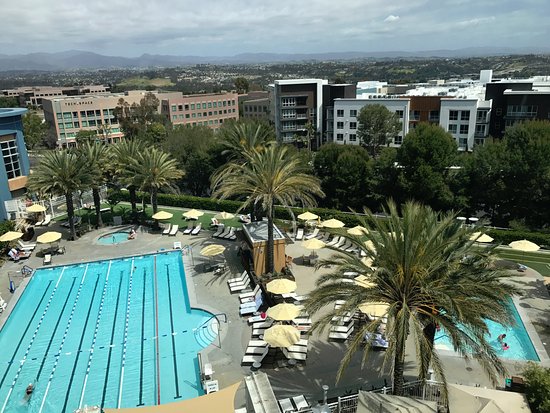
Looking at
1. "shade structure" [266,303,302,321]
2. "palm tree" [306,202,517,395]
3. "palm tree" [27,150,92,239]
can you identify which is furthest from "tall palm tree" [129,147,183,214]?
"palm tree" [306,202,517,395]

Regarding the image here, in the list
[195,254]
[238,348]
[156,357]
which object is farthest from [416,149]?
[156,357]

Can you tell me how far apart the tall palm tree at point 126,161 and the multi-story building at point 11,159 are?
305 inches

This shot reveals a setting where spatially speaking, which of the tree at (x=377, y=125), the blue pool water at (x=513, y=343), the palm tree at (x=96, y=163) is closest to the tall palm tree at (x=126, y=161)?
the palm tree at (x=96, y=163)

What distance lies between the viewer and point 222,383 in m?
16.5

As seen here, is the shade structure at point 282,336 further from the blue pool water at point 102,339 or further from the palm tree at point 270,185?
the palm tree at point 270,185

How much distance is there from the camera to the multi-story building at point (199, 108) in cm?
11281

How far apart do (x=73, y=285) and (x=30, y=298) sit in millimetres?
2415

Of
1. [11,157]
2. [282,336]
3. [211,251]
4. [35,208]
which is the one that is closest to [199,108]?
[11,157]

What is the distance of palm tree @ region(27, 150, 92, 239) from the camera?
30391 mm

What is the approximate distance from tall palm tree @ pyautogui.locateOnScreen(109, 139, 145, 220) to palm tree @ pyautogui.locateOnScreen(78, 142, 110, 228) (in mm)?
770

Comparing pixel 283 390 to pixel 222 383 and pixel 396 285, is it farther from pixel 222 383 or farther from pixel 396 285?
pixel 396 285

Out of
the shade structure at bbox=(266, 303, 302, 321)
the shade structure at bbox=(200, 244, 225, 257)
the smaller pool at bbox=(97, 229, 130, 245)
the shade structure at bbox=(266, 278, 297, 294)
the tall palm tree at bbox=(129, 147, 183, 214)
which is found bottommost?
the smaller pool at bbox=(97, 229, 130, 245)

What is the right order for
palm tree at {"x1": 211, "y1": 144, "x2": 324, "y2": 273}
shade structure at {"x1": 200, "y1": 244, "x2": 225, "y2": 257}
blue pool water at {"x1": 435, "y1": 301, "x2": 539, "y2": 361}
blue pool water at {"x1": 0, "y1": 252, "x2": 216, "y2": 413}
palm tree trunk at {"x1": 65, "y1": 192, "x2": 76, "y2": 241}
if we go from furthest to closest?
palm tree trunk at {"x1": 65, "y1": 192, "x2": 76, "y2": 241} < shade structure at {"x1": 200, "y1": 244, "x2": 225, "y2": 257} < palm tree at {"x1": 211, "y1": 144, "x2": 324, "y2": 273} < blue pool water at {"x1": 435, "y1": 301, "x2": 539, "y2": 361} < blue pool water at {"x1": 0, "y1": 252, "x2": 216, "y2": 413}

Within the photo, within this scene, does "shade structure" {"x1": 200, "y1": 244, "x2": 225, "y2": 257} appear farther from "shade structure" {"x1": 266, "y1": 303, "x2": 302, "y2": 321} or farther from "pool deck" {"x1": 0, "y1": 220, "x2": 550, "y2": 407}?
"shade structure" {"x1": 266, "y1": 303, "x2": 302, "y2": 321}
